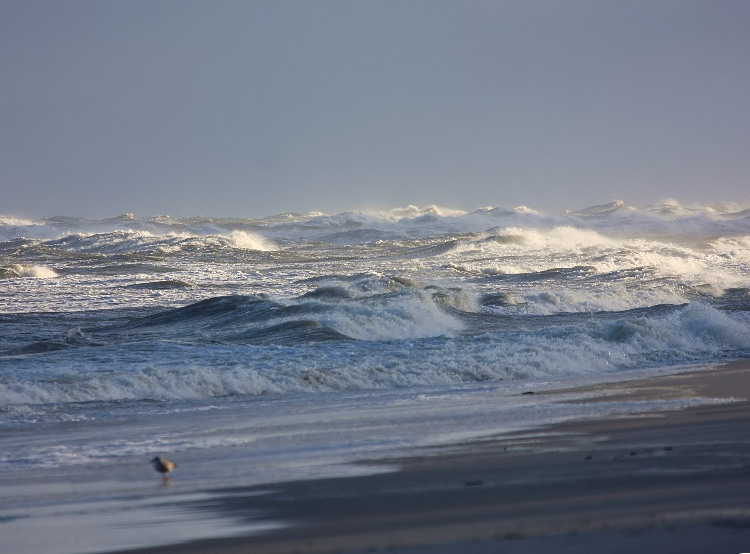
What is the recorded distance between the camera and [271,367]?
10.1 meters

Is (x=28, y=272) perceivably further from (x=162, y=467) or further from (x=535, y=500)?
(x=535, y=500)

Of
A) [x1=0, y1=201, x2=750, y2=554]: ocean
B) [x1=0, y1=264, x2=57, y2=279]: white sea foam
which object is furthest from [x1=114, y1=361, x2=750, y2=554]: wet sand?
[x1=0, y1=264, x2=57, y2=279]: white sea foam

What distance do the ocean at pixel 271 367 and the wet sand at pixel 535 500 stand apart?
0.26 metres

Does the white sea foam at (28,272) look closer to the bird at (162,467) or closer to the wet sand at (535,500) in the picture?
the bird at (162,467)

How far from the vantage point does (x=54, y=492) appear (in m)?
4.62

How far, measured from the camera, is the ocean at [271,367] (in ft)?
15.4

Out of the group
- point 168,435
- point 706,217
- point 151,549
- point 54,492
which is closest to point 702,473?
point 151,549

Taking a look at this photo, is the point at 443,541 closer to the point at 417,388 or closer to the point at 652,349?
the point at 417,388

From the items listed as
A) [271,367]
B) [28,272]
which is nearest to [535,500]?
[271,367]

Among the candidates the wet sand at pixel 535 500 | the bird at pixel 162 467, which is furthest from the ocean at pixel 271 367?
the wet sand at pixel 535 500

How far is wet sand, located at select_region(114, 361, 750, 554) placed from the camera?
317cm

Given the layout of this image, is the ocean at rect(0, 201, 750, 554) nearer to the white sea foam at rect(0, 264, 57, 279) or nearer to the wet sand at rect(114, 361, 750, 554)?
the white sea foam at rect(0, 264, 57, 279)

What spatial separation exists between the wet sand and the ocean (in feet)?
0.84

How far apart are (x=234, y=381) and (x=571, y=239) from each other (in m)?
41.1
